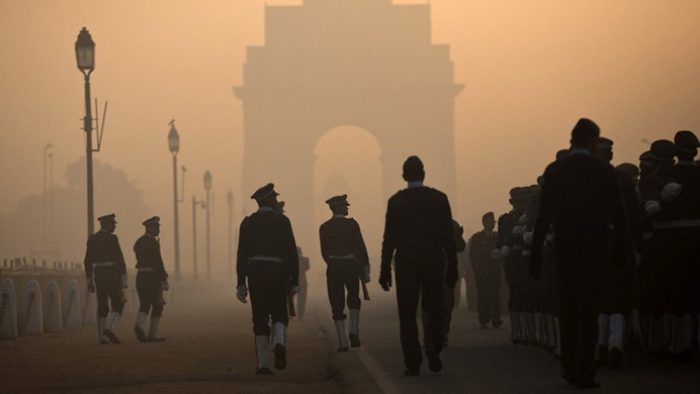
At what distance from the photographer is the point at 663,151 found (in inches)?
566

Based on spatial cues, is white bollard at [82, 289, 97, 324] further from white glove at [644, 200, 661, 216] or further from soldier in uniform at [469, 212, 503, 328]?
white glove at [644, 200, 661, 216]

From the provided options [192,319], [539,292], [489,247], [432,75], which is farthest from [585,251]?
[432,75]

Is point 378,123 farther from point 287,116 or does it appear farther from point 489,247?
point 489,247

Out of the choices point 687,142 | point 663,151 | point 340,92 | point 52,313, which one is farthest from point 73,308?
point 340,92

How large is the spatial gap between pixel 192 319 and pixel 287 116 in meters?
53.6

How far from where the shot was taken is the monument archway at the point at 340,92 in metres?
82.5

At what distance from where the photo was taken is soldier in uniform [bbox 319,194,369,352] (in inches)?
730

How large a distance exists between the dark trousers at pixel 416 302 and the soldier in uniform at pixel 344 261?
4.98 m

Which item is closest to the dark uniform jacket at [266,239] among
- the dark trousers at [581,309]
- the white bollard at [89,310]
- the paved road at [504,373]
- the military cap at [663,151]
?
the paved road at [504,373]

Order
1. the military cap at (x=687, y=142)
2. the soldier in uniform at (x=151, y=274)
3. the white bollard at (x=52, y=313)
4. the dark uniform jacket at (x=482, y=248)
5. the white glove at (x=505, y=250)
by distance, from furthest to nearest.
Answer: the white bollard at (x=52, y=313) < the dark uniform jacket at (x=482, y=248) < the soldier in uniform at (x=151, y=274) < the white glove at (x=505, y=250) < the military cap at (x=687, y=142)

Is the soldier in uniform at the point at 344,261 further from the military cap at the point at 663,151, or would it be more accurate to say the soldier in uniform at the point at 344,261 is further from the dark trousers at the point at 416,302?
the dark trousers at the point at 416,302

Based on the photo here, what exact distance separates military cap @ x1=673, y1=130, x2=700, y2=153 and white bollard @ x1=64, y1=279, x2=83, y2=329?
621 inches

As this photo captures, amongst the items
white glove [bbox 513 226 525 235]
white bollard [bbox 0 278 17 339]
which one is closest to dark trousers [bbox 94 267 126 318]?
white bollard [bbox 0 278 17 339]

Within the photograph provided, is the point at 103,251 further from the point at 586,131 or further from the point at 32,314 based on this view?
the point at 586,131
